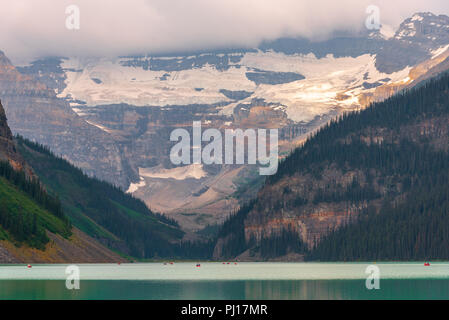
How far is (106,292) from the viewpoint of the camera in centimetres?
17312

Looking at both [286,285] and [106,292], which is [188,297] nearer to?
[106,292]
